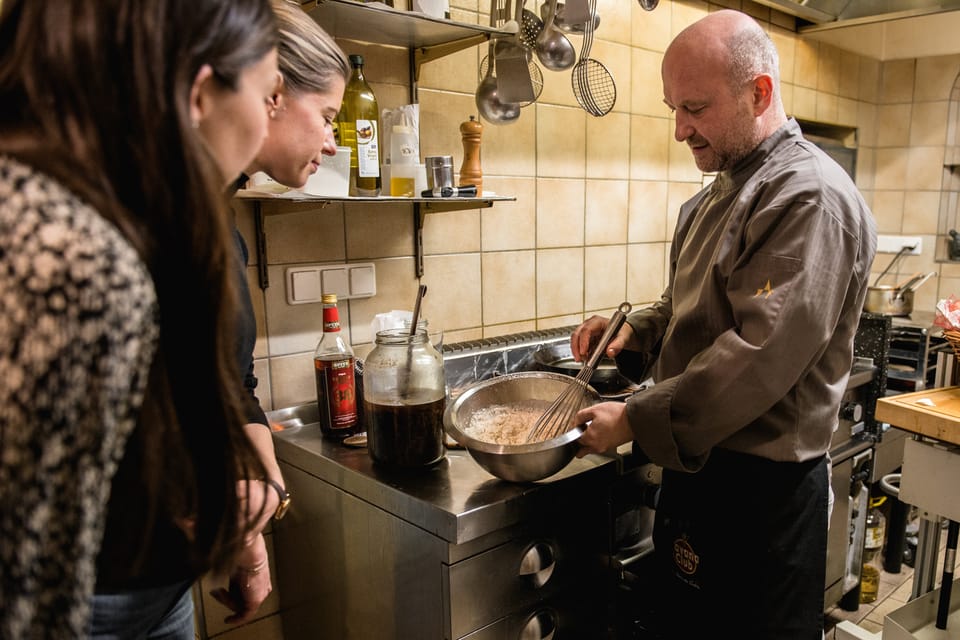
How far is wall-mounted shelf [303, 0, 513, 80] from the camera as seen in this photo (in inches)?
49.0

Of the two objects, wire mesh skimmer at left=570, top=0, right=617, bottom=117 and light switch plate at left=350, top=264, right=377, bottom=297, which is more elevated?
wire mesh skimmer at left=570, top=0, right=617, bottom=117

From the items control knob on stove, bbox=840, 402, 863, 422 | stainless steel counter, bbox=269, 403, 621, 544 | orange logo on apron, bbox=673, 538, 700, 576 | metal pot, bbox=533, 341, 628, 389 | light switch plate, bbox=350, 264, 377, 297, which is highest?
light switch plate, bbox=350, 264, 377, 297

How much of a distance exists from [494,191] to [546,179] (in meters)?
0.19

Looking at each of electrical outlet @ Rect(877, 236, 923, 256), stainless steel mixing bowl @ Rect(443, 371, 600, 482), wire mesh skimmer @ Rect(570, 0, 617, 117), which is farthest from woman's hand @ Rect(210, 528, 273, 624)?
electrical outlet @ Rect(877, 236, 923, 256)

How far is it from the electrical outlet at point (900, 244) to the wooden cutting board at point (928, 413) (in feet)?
5.94

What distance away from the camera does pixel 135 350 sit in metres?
0.40

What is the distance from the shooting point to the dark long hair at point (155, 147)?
1.35 ft

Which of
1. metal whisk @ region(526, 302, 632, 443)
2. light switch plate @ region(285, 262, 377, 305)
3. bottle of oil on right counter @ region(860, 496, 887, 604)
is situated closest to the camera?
metal whisk @ region(526, 302, 632, 443)

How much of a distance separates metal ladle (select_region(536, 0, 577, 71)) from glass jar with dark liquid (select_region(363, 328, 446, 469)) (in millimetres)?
870

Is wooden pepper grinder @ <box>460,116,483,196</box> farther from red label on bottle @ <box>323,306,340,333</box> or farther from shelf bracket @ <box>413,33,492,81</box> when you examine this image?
red label on bottle @ <box>323,306,340,333</box>

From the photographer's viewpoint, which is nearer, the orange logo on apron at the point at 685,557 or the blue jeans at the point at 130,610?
the blue jeans at the point at 130,610

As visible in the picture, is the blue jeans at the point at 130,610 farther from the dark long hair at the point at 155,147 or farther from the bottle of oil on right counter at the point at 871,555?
the bottle of oil on right counter at the point at 871,555

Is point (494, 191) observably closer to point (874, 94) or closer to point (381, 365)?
point (381, 365)

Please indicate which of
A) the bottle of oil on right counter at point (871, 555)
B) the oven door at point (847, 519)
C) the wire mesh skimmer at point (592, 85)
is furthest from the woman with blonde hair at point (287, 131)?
the bottle of oil on right counter at point (871, 555)
